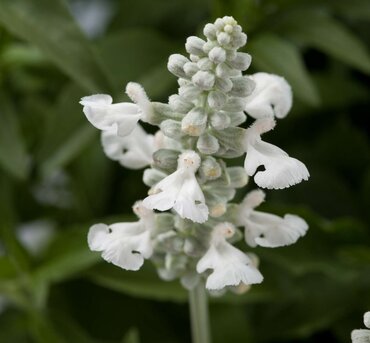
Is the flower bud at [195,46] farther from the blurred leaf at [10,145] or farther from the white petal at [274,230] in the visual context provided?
the blurred leaf at [10,145]

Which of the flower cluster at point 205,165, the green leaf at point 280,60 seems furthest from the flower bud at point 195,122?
the green leaf at point 280,60

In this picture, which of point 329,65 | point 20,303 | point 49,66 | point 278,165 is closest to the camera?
point 278,165

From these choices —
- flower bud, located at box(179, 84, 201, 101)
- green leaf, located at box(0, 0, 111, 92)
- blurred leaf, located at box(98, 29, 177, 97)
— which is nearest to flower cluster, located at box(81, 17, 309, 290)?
flower bud, located at box(179, 84, 201, 101)

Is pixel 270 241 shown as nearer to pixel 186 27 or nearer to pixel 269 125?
pixel 269 125

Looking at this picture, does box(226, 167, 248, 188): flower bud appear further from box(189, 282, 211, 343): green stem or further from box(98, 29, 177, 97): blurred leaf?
box(98, 29, 177, 97): blurred leaf

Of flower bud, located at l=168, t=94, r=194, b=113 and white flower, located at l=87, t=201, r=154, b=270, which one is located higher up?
flower bud, located at l=168, t=94, r=194, b=113

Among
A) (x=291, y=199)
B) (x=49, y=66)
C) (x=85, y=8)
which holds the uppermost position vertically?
(x=85, y=8)

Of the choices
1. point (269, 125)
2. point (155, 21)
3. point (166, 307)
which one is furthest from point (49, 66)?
point (269, 125)
